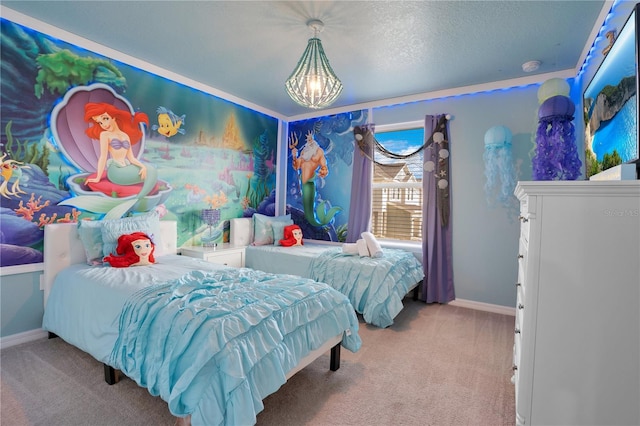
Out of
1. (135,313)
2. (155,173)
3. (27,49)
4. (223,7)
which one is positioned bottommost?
(135,313)

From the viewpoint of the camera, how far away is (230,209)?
4.40 meters

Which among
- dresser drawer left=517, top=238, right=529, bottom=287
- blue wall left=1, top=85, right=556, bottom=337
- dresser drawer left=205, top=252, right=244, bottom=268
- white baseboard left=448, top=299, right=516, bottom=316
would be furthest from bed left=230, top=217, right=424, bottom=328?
dresser drawer left=517, top=238, right=529, bottom=287

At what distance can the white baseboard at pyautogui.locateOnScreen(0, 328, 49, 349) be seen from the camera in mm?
2490

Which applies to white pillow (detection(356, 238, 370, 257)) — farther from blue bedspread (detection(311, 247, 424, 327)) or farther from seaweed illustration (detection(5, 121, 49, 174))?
seaweed illustration (detection(5, 121, 49, 174))

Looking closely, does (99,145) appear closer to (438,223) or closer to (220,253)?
(220,253)

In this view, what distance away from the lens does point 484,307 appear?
3654 mm

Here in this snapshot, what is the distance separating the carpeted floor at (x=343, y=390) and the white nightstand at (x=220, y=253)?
1.36m

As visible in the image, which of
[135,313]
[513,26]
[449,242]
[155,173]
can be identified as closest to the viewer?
[135,313]

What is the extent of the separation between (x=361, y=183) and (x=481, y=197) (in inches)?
59.2

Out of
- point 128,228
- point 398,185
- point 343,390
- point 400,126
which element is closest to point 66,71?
point 128,228

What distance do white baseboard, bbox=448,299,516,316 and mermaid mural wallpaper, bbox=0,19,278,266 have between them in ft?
10.2

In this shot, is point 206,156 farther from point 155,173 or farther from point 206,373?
point 206,373

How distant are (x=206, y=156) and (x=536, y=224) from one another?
143 inches

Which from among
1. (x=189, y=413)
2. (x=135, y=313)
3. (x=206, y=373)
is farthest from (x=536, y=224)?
(x=135, y=313)
